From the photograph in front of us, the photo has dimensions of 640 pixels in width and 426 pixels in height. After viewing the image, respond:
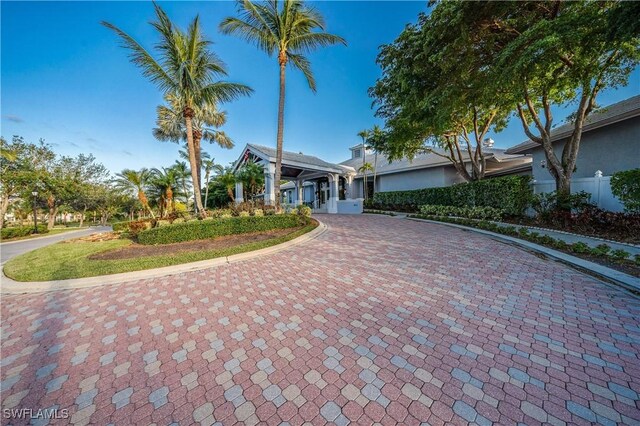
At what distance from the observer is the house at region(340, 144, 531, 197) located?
18061mm

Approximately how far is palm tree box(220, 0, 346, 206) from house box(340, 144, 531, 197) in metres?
10.3

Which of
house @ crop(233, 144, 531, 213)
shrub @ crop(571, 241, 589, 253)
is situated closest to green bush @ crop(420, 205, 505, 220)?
house @ crop(233, 144, 531, 213)

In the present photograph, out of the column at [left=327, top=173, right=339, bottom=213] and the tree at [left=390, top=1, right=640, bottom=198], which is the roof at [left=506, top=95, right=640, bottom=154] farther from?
the column at [left=327, top=173, right=339, bottom=213]

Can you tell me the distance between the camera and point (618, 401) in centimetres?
195

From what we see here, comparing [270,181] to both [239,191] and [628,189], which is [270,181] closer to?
[239,191]

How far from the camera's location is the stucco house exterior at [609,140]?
31.7 ft

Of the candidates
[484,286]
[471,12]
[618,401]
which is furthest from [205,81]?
[618,401]

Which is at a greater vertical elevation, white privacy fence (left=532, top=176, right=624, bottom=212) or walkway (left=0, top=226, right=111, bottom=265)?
white privacy fence (left=532, top=176, right=624, bottom=212)

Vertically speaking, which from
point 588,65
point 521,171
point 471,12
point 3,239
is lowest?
point 3,239

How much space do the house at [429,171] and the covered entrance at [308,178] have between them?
3086 mm

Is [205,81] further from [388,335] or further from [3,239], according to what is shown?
[3,239]

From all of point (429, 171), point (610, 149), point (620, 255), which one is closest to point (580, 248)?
point (620, 255)

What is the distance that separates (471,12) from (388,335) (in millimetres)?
10112

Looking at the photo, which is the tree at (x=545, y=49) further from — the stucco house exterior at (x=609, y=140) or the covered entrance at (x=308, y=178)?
the covered entrance at (x=308, y=178)
